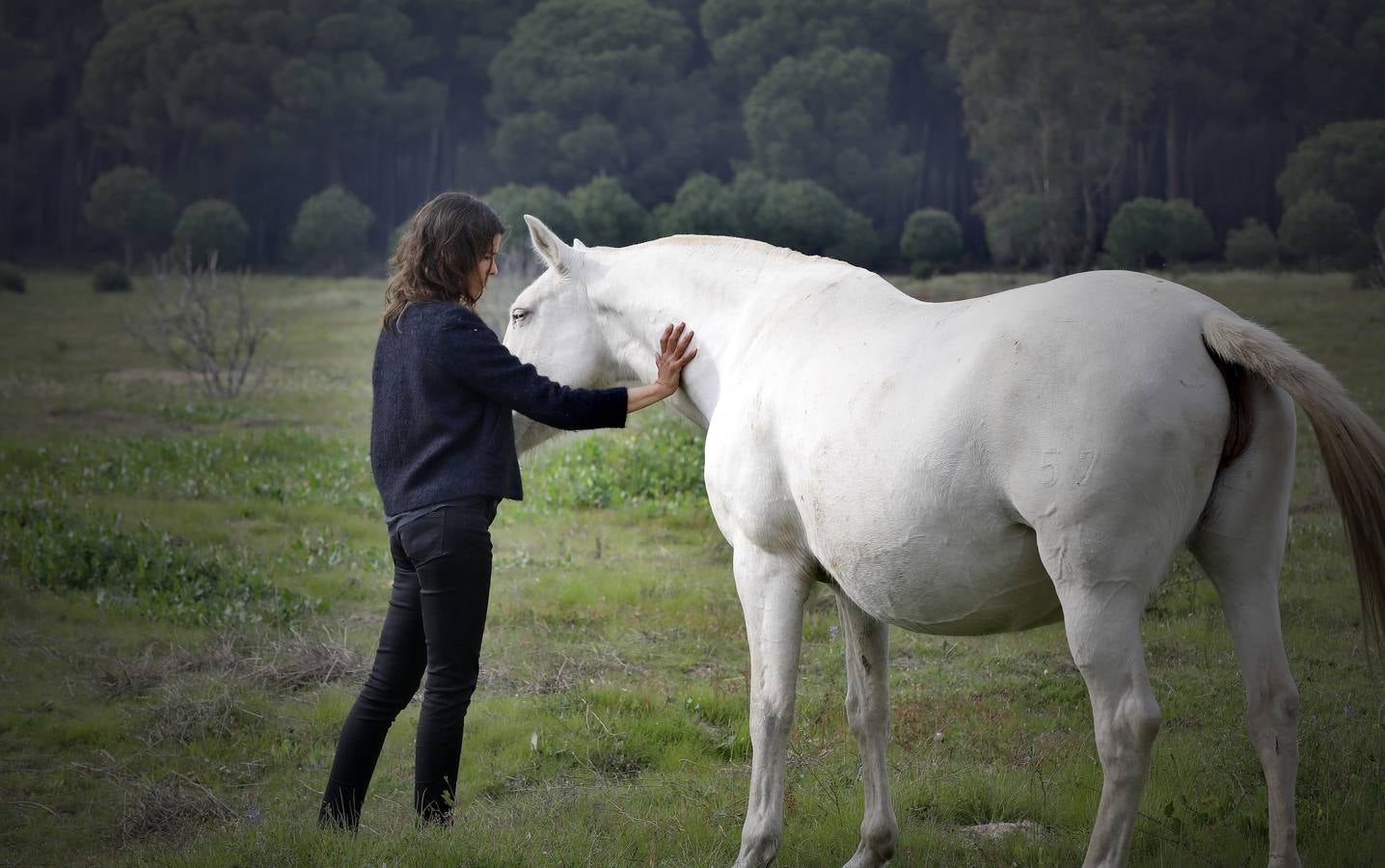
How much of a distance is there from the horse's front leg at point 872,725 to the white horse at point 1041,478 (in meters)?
0.30

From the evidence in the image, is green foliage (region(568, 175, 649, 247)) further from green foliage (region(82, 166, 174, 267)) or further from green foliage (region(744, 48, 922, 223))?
green foliage (region(82, 166, 174, 267))

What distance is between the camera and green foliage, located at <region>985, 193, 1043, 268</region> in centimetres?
1444

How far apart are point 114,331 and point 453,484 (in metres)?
20.0

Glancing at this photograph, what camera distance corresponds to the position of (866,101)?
62.3 feet

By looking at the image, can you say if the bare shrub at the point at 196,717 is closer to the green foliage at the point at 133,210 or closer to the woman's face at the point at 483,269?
the woman's face at the point at 483,269

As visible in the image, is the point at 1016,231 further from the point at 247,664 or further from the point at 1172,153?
the point at 247,664

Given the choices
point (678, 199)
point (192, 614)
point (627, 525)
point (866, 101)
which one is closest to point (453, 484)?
point (192, 614)

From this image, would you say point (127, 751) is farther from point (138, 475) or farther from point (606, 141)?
point (606, 141)

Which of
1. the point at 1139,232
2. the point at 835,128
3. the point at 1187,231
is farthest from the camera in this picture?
the point at 835,128

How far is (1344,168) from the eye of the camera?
33.5ft

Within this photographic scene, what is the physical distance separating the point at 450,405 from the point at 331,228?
24081 millimetres

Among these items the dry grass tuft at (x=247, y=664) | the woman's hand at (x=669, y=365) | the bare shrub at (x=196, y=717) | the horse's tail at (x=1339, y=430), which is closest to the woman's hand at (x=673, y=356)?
the woman's hand at (x=669, y=365)

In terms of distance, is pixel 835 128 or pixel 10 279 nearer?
pixel 835 128

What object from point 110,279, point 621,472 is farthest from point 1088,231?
point 110,279
